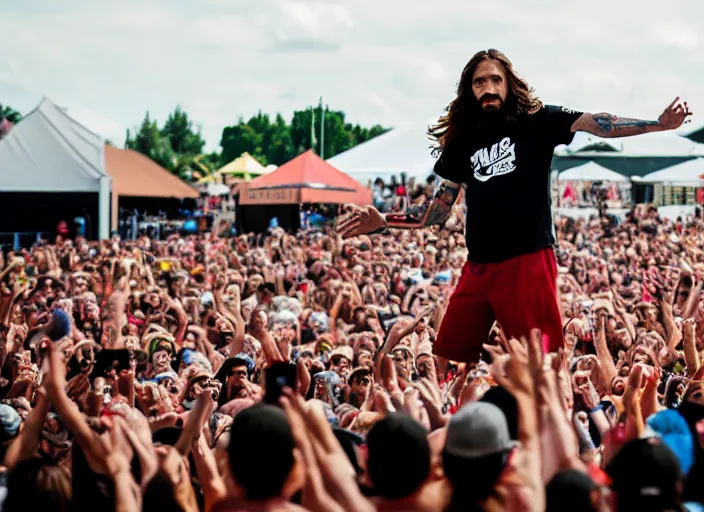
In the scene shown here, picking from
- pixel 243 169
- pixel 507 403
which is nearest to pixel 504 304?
pixel 507 403

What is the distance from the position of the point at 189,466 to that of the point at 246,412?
115cm

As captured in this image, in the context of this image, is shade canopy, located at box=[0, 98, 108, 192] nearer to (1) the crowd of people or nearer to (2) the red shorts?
(1) the crowd of people

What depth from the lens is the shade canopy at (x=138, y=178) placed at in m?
26.5

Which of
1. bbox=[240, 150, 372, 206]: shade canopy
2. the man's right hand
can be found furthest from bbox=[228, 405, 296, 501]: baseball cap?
bbox=[240, 150, 372, 206]: shade canopy

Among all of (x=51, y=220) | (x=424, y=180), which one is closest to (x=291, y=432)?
(x=424, y=180)

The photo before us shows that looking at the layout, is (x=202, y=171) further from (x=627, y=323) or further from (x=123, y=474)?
(x=123, y=474)

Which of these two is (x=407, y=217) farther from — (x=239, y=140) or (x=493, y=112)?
(x=239, y=140)

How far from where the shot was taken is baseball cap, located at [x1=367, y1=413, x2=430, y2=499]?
282cm

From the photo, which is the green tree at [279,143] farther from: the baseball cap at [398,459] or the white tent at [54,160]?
the baseball cap at [398,459]

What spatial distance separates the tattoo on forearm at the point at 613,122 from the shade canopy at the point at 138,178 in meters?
21.1

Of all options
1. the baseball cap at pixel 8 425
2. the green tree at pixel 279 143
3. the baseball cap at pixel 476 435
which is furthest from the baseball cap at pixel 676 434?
the green tree at pixel 279 143

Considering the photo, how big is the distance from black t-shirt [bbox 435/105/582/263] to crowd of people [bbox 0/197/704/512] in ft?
1.45

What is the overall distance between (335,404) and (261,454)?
12.2 ft

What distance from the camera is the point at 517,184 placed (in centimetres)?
429
